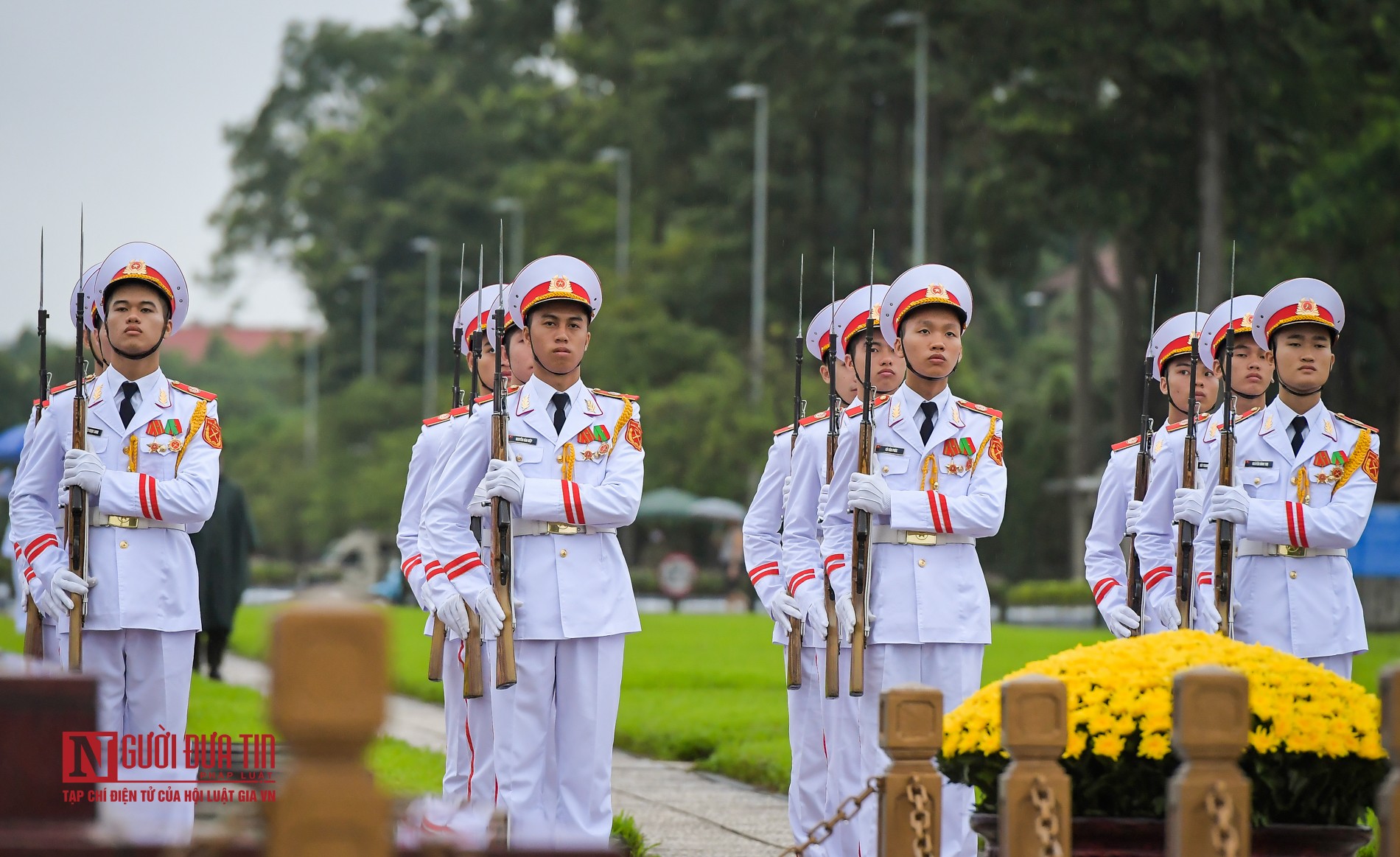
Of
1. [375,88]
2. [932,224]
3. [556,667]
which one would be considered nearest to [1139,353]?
[932,224]

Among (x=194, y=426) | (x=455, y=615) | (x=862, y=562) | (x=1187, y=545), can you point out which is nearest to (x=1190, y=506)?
(x=1187, y=545)

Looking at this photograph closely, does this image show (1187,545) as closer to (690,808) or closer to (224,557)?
(690,808)

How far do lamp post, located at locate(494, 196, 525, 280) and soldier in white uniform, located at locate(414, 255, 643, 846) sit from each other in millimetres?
45024

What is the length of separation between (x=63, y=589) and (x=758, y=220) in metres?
35.4

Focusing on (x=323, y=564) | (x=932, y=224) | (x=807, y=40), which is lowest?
(x=323, y=564)

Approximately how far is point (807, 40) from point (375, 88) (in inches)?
1145

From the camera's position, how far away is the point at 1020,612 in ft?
110

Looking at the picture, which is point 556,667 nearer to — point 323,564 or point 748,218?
point 748,218

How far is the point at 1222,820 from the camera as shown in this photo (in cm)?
470

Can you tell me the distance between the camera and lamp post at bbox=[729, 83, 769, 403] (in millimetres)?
39906

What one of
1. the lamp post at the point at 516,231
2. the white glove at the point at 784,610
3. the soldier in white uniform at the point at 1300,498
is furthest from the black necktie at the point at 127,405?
the lamp post at the point at 516,231

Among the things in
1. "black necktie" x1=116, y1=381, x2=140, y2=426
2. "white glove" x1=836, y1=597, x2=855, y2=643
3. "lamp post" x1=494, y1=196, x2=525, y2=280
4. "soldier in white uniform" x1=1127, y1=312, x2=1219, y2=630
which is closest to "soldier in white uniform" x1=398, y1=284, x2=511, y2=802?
"black necktie" x1=116, y1=381, x2=140, y2=426

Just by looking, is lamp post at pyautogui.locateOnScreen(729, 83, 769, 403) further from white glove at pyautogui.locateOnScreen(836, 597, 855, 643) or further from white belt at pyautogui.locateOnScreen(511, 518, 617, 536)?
white belt at pyautogui.locateOnScreen(511, 518, 617, 536)

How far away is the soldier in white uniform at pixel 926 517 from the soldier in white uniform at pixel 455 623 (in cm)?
141
